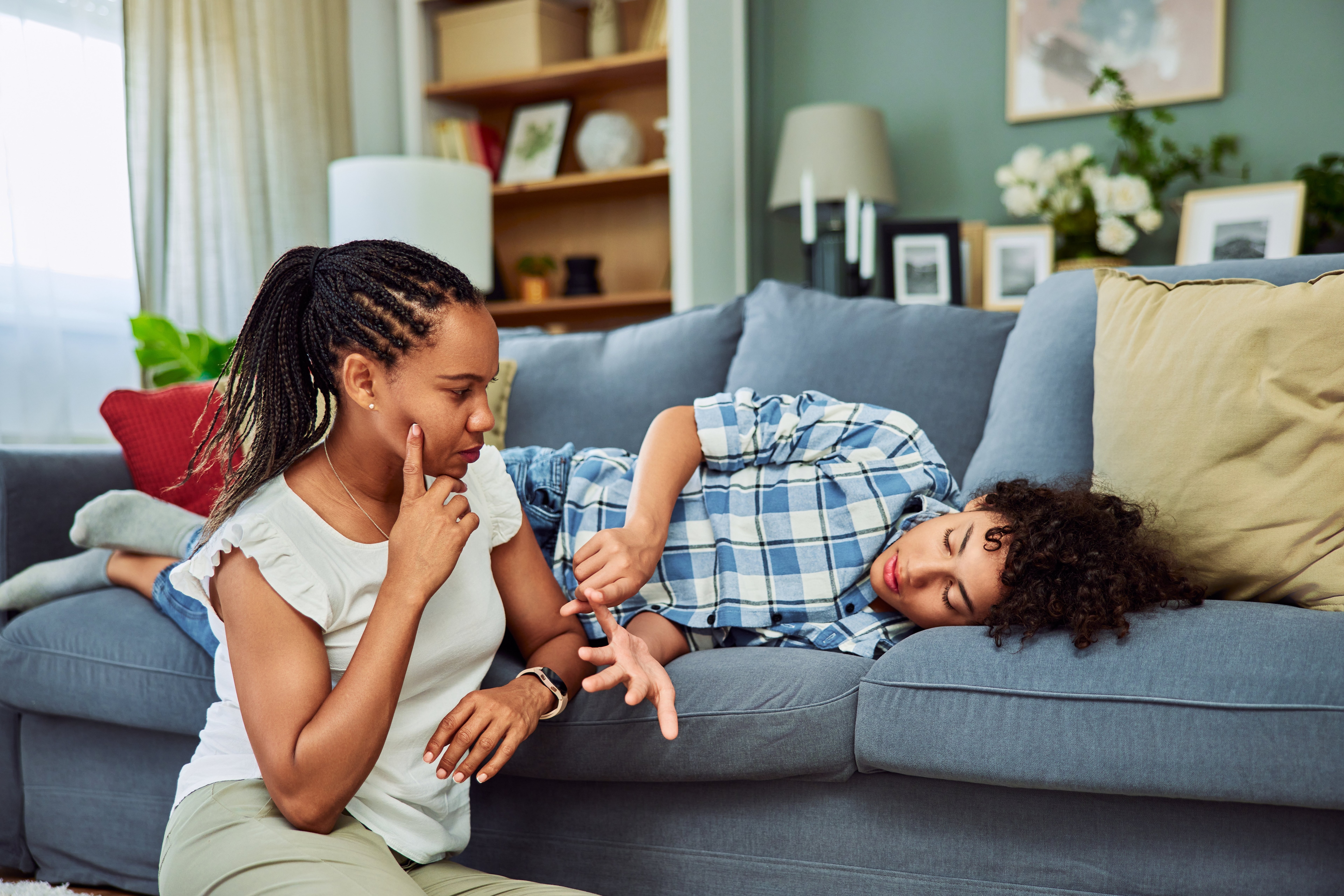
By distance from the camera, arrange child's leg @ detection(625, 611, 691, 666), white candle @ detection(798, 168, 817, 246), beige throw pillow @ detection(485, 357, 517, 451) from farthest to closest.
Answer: white candle @ detection(798, 168, 817, 246) → beige throw pillow @ detection(485, 357, 517, 451) → child's leg @ detection(625, 611, 691, 666)

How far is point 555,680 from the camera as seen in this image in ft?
3.64

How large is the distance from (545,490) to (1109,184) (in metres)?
1.95

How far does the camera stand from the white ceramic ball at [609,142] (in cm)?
336

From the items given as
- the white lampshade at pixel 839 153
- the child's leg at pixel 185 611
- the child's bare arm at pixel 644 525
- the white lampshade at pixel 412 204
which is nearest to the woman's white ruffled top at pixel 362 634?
the child's bare arm at pixel 644 525

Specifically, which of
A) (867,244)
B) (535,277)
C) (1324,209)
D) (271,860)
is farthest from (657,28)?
(271,860)

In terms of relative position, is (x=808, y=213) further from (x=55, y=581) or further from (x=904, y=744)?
(x=55, y=581)

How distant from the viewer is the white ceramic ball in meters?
3.36

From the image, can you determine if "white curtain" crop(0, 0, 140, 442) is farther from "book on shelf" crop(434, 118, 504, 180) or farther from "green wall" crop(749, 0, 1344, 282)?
"green wall" crop(749, 0, 1344, 282)

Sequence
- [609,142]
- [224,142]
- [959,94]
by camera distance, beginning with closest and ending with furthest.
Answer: [224,142]
[959,94]
[609,142]

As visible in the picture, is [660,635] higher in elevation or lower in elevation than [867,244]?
lower

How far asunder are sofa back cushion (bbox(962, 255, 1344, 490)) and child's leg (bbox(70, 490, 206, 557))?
125 centimetres

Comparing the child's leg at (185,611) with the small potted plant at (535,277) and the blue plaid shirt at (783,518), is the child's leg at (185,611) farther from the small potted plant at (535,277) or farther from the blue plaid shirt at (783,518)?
the small potted plant at (535,277)

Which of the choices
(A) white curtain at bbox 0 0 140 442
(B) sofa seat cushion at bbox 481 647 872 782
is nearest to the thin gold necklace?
(B) sofa seat cushion at bbox 481 647 872 782

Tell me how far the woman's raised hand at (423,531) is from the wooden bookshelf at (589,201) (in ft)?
7.85
